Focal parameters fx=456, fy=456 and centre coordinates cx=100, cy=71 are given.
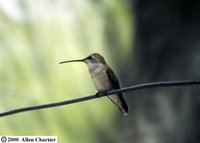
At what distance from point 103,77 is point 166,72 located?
0.23m

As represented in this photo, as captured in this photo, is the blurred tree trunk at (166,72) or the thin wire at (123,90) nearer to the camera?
the thin wire at (123,90)

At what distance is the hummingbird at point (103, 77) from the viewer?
63.6 inches

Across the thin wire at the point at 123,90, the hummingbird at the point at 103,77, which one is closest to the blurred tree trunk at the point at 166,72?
the hummingbird at the point at 103,77

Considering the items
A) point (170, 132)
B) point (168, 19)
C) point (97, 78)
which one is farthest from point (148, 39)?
point (170, 132)

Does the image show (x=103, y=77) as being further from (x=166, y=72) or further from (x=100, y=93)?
(x=166, y=72)

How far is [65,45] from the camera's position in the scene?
174cm

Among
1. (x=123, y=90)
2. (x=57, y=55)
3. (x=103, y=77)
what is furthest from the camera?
(x=57, y=55)

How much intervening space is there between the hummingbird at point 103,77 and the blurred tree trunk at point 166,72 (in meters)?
0.05

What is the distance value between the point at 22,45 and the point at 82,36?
0.24 m

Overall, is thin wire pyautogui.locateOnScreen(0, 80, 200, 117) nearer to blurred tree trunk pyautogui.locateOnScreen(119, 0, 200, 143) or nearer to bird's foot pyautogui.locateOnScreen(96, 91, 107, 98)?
bird's foot pyautogui.locateOnScreen(96, 91, 107, 98)

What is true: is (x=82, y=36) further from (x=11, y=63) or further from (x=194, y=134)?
(x=194, y=134)

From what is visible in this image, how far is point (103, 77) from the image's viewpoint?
5.31 feet

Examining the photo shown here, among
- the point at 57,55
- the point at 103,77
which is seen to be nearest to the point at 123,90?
the point at 103,77

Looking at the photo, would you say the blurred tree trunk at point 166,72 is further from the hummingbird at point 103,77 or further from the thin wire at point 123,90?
the thin wire at point 123,90
